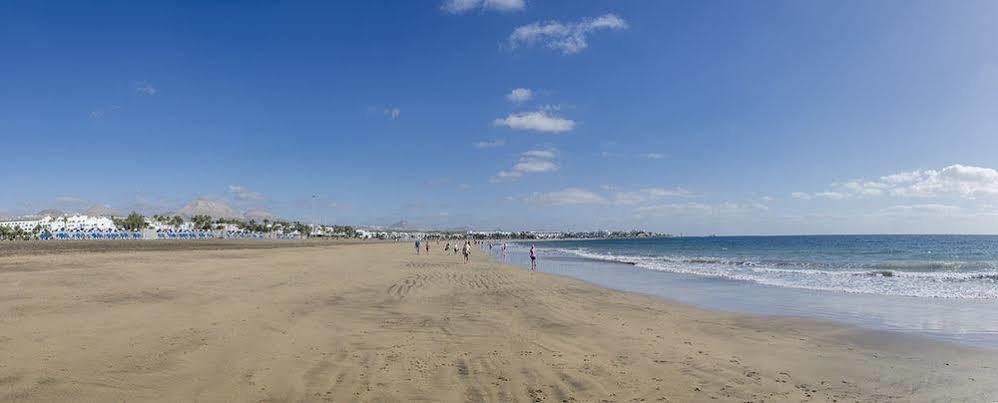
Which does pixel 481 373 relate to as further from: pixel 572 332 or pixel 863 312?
pixel 863 312

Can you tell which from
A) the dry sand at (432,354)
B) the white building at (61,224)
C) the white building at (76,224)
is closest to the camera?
the dry sand at (432,354)

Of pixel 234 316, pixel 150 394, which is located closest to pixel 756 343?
pixel 150 394

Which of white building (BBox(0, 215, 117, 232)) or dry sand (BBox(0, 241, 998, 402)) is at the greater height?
white building (BBox(0, 215, 117, 232))

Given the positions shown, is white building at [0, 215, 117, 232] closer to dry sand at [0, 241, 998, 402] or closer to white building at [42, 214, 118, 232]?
white building at [42, 214, 118, 232]

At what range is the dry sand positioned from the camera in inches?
225

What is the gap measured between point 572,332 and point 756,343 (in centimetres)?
337

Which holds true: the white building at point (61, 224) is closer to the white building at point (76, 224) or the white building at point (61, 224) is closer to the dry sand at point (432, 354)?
the white building at point (76, 224)

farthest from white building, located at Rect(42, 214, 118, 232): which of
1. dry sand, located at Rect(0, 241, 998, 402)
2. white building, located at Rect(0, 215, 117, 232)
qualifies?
dry sand, located at Rect(0, 241, 998, 402)

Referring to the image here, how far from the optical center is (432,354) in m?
7.39

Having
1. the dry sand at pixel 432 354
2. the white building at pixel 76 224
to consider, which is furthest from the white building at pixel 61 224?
the dry sand at pixel 432 354

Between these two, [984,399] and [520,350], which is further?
[520,350]

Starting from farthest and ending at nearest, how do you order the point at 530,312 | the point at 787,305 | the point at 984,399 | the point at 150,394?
the point at 787,305
the point at 530,312
the point at 984,399
the point at 150,394

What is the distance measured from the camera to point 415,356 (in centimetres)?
722

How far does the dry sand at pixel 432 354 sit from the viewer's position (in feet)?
18.8
